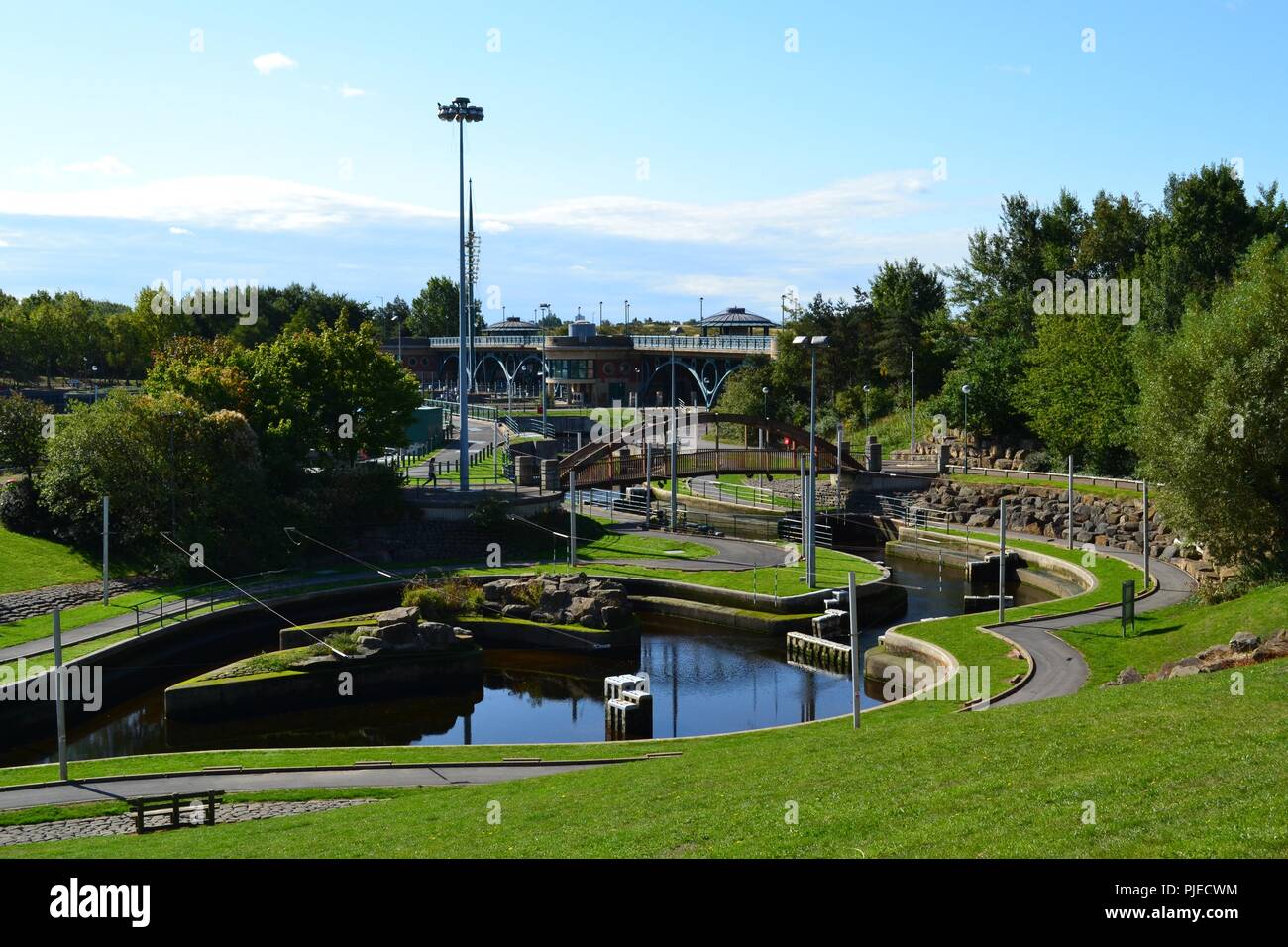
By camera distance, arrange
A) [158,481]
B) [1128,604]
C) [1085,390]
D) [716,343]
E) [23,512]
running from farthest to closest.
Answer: [716,343]
[1085,390]
[23,512]
[158,481]
[1128,604]

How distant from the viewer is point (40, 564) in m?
45.6

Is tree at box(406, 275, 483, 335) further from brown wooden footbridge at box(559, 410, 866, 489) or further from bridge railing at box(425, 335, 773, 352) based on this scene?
brown wooden footbridge at box(559, 410, 866, 489)

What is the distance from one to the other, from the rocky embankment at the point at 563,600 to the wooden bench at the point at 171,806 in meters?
20.6

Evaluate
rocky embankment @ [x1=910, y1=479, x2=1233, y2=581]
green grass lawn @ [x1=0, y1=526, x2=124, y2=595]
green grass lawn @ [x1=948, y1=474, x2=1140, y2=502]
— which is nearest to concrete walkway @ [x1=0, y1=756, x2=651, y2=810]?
green grass lawn @ [x1=0, y1=526, x2=124, y2=595]

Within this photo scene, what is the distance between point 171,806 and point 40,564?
27314 mm

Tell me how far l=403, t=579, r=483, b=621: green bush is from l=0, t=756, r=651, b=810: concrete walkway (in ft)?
55.4

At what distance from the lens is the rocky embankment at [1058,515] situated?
177 feet

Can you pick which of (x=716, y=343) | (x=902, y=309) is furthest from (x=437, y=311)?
(x=902, y=309)

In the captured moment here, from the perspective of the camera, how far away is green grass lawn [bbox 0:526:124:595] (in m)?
43.7

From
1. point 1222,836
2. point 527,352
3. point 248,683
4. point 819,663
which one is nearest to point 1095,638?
point 819,663

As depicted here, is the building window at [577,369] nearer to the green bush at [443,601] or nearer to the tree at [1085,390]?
the tree at [1085,390]

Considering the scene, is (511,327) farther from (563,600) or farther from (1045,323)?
(563,600)
